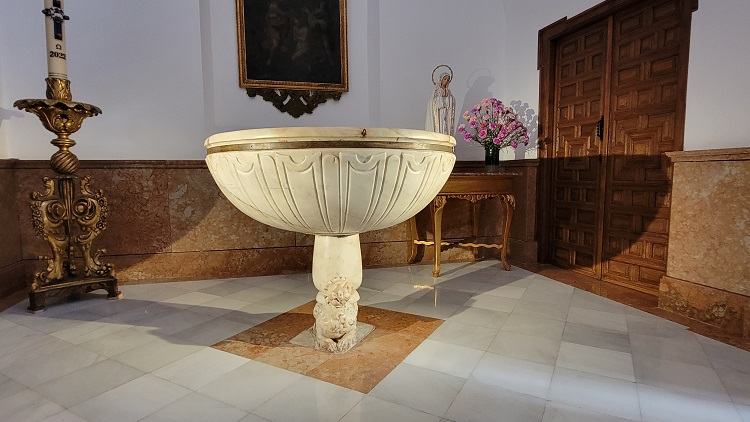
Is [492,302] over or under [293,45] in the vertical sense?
under

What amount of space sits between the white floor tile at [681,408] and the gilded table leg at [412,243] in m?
2.08

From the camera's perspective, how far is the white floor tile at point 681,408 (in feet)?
3.79

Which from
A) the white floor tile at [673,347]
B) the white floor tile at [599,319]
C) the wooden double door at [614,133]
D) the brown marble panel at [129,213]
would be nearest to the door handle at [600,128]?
the wooden double door at [614,133]

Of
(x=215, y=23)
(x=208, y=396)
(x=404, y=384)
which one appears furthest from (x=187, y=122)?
(x=404, y=384)

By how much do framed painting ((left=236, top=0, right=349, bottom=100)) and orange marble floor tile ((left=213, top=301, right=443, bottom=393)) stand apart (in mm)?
1883

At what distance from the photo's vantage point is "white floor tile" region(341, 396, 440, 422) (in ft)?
3.77

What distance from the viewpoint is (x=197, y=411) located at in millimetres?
1196

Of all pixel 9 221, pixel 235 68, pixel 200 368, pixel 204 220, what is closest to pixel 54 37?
pixel 235 68

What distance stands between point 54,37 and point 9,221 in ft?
4.07

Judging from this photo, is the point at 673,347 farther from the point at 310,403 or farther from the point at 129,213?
the point at 129,213

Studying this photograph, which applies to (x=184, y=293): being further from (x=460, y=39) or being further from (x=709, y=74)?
(x=709, y=74)

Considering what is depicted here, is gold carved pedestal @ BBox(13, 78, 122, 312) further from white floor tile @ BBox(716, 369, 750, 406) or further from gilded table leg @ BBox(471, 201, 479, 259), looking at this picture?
white floor tile @ BBox(716, 369, 750, 406)

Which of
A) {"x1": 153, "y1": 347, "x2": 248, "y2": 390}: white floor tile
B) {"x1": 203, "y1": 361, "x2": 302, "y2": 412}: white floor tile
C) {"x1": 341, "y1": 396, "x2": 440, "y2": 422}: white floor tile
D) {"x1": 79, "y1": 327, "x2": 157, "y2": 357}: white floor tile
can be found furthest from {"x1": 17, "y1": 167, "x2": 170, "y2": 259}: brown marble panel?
{"x1": 341, "y1": 396, "x2": 440, "y2": 422}: white floor tile

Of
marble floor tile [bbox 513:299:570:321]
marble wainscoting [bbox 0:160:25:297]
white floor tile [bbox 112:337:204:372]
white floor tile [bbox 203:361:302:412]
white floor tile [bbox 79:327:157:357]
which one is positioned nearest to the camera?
white floor tile [bbox 203:361:302:412]
